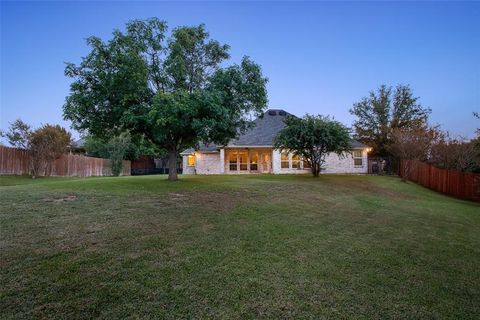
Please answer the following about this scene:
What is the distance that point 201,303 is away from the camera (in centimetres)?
323

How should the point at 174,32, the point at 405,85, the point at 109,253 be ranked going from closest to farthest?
the point at 109,253, the point at 174,32, the point at 405,85

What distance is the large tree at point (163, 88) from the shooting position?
11734 mm

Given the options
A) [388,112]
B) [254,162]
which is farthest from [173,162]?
[388,112]

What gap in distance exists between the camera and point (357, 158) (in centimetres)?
2830

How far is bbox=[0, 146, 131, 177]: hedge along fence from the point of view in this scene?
17622mm

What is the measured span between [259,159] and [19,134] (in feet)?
66.1

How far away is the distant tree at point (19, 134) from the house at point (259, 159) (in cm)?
1337

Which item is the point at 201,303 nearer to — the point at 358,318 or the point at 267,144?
the point at 358,318

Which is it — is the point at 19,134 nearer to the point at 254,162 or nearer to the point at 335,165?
the point at 254,162

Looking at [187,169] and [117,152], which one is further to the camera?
[117,152]

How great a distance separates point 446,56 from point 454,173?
17514 mm

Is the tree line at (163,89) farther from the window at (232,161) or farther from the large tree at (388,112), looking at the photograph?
the large tree at (388,112)

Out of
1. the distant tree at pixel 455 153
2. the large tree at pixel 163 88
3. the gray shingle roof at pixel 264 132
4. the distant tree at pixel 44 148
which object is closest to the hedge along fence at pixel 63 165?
the distant tree at pixel 44 148

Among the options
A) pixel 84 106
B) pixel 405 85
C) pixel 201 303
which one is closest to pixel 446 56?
pixel 405 85
